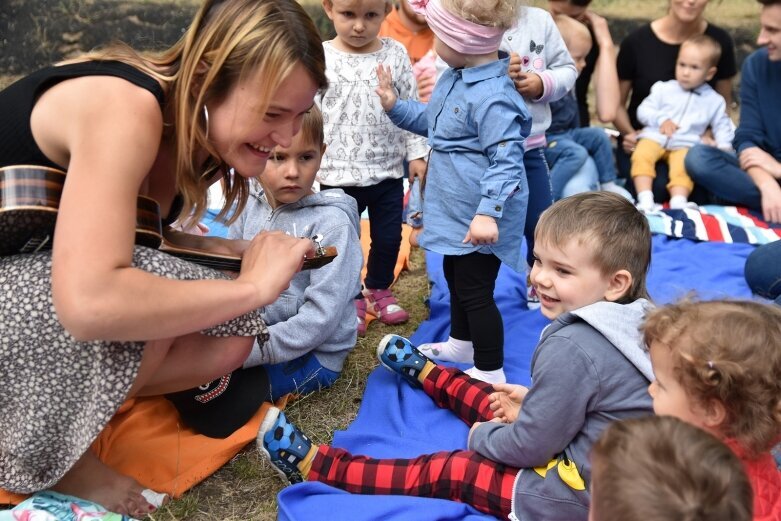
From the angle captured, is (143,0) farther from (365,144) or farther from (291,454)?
(291,454)

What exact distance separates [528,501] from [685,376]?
1.72 ft

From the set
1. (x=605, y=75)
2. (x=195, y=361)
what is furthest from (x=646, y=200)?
(x=195, y=361)

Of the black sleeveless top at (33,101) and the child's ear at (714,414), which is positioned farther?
the black sleeveless top at (33,101)

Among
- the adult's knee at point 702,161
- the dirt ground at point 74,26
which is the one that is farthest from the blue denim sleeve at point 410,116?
the dirt ground at point 74,26

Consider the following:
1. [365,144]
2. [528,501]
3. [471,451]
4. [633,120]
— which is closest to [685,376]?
[528,501]

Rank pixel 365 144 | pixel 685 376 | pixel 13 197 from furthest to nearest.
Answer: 1. pixel 365 144
2. pixel 13 197
3. pixel 685 376

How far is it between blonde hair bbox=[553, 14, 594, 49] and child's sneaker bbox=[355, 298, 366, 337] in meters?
2.00

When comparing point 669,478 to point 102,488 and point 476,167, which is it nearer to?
point 102,488

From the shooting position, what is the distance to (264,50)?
64.2 inches

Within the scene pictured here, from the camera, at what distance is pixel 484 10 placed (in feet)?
7.97

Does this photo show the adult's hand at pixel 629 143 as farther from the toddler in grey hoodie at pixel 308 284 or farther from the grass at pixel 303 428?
the toddler in grey hoodie at pixel 308 284

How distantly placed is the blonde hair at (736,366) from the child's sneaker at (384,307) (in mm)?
1731

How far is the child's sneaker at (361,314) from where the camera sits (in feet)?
10.0

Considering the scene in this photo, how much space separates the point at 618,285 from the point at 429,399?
32.9 inches
